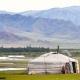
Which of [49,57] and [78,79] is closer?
[78,79]

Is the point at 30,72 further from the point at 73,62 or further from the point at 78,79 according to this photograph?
the point at 78,79

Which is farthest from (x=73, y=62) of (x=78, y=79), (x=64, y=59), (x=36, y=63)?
(x=78, y=79)

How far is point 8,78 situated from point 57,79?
4.07 m

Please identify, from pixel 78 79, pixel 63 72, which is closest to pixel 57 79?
pixel 78 79

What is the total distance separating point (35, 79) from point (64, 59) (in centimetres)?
1040

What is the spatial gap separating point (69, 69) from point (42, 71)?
2.69m

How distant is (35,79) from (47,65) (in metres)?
9.67

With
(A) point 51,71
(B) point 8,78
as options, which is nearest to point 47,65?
(A) point 51,71

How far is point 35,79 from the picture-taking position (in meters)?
30.8

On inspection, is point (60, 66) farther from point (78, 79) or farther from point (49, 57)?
point (78, 79)

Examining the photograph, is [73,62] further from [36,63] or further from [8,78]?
[8,78]

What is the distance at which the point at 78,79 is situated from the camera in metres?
30.4

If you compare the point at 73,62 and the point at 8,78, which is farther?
the point at 73,62

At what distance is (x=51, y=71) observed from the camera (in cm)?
4028
